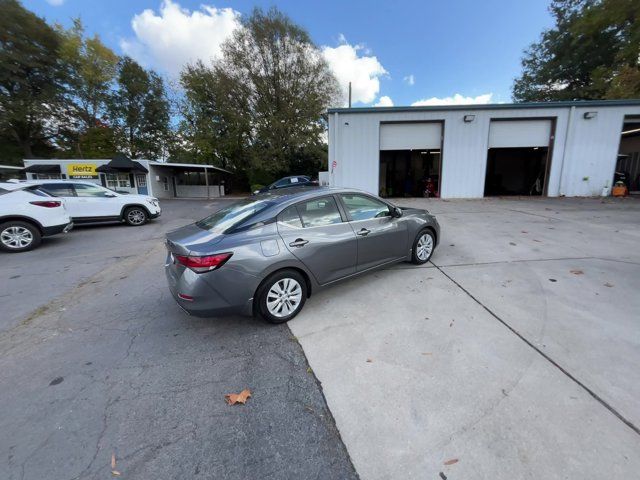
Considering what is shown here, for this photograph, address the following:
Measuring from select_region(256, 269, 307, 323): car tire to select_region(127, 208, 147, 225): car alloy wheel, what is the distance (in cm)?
918

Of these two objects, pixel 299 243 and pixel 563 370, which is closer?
pixel 563 370

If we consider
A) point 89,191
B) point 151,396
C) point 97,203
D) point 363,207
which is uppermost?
point 89,191

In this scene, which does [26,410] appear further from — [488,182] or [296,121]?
[296,121]

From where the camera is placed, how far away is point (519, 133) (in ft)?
45.9

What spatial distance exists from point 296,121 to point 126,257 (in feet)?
75.0

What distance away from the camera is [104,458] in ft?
5.74

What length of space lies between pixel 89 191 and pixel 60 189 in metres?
0.69

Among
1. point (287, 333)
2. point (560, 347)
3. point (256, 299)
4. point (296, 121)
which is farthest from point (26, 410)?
point (296, 121)

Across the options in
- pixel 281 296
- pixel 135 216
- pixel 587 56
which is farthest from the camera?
pixel 587 56

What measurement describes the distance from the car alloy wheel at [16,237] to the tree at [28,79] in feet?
101

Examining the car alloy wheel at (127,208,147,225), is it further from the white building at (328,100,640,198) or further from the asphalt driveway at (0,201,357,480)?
the white building at (328,100,640,198)

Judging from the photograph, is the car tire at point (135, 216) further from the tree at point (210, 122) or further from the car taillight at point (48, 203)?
the tree at point (210, 122)

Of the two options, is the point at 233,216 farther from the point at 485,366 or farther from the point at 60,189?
the point at 60,189

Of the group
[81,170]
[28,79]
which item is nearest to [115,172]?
[81,170]
